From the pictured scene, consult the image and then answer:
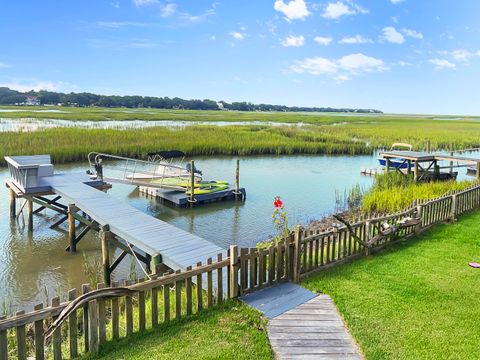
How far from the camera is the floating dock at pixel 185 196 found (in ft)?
55.7

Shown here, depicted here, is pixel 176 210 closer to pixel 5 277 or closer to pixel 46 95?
pixel 5 277

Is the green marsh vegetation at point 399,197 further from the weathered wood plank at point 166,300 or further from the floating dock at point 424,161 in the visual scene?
the weathered wood plank at point 166,300

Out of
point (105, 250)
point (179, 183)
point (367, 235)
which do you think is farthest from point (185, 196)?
point (367, 235)

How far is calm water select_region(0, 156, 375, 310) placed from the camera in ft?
31.7

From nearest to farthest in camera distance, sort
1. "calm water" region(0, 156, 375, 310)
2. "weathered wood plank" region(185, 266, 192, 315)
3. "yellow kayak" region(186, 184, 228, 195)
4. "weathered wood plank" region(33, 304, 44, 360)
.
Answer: "weathered wood plank" region(33, 304, 44, 360) → "weathered wood plank" region(185, 266, 192, 315) → "calm water" region(0, 156, 375, 310) → "yellow kayak" region(186, 184, 228, 195)

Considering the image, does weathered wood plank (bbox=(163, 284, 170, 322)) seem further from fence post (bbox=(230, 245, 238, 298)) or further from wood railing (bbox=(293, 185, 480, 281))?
wood railing (bbox=(293, 185, 480, 281))

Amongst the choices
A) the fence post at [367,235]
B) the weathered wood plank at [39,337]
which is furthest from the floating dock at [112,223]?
the fence post at [367,235]

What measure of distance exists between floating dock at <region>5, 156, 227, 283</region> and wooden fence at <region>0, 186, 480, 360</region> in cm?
57

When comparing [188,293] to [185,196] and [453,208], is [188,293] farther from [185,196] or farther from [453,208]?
[185,196]

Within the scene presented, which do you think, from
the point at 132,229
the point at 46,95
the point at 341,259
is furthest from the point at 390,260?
the point at 46,95

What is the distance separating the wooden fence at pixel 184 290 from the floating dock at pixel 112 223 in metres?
0.57

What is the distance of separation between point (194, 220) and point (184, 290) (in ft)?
26.4

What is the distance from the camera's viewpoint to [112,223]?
31.3ft

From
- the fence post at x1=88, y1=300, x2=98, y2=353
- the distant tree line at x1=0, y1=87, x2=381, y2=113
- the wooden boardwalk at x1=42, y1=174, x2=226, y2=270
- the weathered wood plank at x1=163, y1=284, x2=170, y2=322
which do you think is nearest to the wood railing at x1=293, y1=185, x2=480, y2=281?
the wooden boardwalk at x1=42, y1=174, x2=226, y2=270
